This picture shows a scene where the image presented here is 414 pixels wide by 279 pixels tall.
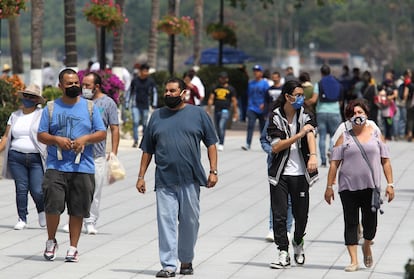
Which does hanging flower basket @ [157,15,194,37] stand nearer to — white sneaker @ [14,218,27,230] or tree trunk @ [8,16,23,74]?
tree trunk @ [8,16,23,74]

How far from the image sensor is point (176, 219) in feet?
35.7

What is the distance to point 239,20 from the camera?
16925 centimetres

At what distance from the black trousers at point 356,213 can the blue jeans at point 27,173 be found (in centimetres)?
355

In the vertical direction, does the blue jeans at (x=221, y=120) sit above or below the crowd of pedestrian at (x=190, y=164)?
below

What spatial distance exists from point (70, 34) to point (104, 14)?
797mm

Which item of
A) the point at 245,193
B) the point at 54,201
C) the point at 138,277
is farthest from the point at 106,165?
the point at 245,193

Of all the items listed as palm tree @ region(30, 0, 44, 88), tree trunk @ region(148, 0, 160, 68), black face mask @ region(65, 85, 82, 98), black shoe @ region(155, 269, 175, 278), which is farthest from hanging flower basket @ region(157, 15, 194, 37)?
black shoe @ region(155, 269, 175, 278)

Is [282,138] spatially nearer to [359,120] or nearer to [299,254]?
[359,120]

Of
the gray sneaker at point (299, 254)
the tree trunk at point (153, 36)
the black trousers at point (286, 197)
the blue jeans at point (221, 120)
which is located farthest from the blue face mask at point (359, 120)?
the tree trunk at point (153, 36)

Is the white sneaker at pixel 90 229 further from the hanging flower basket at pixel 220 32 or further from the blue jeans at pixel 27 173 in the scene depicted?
the hanging flower basket at pixel 220 32

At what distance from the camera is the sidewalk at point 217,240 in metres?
11.1

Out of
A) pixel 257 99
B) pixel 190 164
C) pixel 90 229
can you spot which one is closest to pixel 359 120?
pixel 190 164

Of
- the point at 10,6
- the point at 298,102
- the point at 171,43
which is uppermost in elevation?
the point at 10,6

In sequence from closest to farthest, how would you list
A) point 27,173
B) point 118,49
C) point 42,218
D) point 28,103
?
point 28,103 < point 27,173 < point 42,218 < point 118,49
